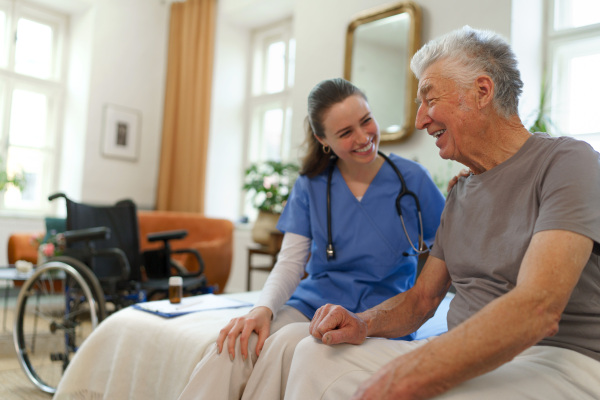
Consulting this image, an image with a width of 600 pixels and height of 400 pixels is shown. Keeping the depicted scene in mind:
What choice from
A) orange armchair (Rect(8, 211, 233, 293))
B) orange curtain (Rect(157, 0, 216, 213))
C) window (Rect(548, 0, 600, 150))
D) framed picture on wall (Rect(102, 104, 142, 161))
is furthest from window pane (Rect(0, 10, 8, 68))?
window (Rect(548, 0, 600, 150))

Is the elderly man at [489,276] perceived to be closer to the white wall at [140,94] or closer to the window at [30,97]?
the white wall at [140,94]

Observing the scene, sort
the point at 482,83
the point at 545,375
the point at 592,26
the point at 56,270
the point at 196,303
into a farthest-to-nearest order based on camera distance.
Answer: the point at 592,26, the point at 56,270, the point at 196,303, the point at 482,83, the point at 545,375

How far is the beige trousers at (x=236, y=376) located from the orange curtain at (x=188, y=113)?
4.23m

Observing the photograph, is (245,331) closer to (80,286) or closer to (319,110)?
(319,110)

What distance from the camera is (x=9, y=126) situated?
203 inches

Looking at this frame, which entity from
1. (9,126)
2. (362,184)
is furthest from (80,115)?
(362,184)

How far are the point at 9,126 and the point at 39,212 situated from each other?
3.05 ft

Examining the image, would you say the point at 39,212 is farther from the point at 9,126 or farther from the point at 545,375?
the point at 545,375

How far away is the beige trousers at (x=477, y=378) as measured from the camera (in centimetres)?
82

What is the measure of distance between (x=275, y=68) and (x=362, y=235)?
14.5 ft

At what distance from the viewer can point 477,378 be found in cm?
83

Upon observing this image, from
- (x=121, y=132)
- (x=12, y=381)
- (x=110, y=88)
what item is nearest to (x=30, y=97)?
(x=110, y=88)

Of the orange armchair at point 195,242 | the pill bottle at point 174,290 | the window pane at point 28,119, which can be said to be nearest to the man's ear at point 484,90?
the pill bottle at point 174,290

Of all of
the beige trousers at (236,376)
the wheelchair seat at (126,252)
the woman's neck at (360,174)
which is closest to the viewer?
the beige trousers at (236,376)
